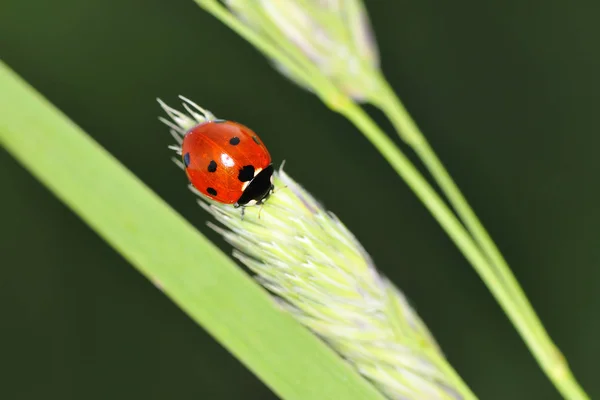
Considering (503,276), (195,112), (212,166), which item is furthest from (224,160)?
(503,276)

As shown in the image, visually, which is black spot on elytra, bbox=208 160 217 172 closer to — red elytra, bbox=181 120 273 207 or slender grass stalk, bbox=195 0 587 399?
red elytra, bbox=181 120 273 207

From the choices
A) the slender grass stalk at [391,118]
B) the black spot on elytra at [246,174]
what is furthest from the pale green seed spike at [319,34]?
the black spot on elytra at [246,174]

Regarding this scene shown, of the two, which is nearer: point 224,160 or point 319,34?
point 319,34

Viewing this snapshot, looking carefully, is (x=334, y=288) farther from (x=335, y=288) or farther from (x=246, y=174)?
(x=246, y=174)

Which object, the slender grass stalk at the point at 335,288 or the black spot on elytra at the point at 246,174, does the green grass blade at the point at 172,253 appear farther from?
the black spot on elytra at the point at 246,174

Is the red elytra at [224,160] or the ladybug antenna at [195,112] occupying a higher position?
the ladybug antenna at [195,112]

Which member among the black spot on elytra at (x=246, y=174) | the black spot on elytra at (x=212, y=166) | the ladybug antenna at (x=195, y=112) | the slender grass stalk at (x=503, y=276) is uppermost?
the ladybug antenna at (x=195, y=112)
